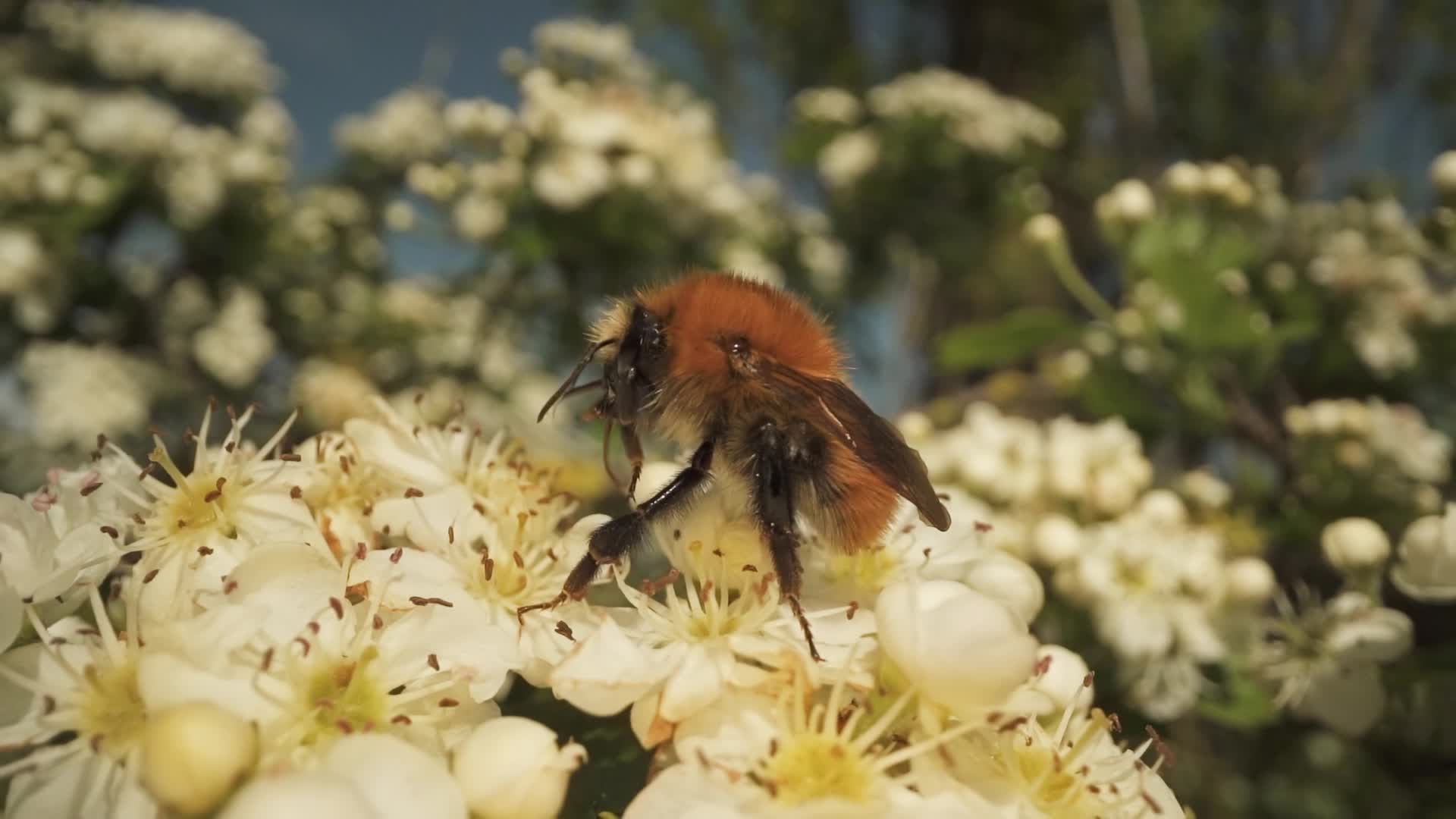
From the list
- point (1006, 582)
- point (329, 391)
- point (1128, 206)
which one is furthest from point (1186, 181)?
point (329, 391)

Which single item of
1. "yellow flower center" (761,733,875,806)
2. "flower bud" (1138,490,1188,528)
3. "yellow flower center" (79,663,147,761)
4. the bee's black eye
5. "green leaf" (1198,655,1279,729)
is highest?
the bee's black eye

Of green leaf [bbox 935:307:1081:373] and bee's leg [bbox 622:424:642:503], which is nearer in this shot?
bee's leg [bbox 622:424:642:503]

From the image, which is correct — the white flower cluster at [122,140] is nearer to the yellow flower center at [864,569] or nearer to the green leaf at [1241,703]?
the yellow flower center at [864,569]

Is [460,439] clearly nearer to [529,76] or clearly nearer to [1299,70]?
[529,76]

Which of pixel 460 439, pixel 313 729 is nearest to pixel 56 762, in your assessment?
pixel 313 729

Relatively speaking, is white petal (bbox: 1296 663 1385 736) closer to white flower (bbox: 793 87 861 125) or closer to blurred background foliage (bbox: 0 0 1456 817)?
blurred background foliage (bbox: 0 0 1456 817)

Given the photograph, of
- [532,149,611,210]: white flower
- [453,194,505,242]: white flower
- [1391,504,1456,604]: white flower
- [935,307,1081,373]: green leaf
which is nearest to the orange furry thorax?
[1391,504,1456,604]: white flower

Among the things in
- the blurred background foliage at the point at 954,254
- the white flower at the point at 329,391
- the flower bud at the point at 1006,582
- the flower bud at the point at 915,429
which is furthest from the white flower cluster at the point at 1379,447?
the white flower at the point at 329,391

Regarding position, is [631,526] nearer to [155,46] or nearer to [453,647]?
[453,647]
